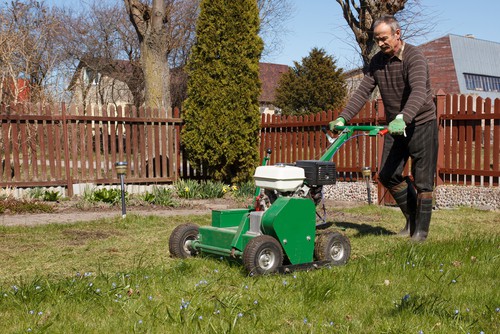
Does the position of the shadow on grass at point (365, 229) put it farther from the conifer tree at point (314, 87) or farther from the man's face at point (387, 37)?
the conifer tree at point (314, 87)

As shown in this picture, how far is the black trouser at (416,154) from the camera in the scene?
562 cm

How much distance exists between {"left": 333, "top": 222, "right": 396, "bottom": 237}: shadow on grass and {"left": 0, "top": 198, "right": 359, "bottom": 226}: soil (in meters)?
1.03

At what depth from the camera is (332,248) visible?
15.7 feet

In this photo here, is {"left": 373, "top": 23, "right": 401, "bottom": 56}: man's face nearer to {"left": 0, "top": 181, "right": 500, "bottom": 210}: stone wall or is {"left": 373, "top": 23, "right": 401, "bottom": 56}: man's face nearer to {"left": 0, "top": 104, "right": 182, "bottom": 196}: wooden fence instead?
{"left": 0, "top": 181, "right": 500, "bottom": 210}: stone wall

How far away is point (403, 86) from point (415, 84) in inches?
10.2

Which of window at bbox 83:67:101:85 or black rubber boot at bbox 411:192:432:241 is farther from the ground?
window at bbox 83:67:101:85

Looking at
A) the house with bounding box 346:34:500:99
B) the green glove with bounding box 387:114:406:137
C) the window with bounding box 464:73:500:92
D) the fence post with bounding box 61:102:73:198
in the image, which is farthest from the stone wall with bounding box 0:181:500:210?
the window with bounding box 464:73:500:92

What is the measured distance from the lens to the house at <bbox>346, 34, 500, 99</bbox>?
149ft

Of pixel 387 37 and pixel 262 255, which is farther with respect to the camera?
pixel 387 37

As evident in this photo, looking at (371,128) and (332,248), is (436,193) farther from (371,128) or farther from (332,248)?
(332,248)

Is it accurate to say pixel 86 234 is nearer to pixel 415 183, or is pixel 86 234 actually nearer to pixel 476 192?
pixel 415 183

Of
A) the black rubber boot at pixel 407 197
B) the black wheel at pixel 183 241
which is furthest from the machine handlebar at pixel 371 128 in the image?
the black wheel at pixel 183 241

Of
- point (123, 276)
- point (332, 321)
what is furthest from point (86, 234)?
point (332, 321)

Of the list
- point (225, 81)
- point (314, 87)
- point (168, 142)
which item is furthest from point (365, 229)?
point (314, 87)
